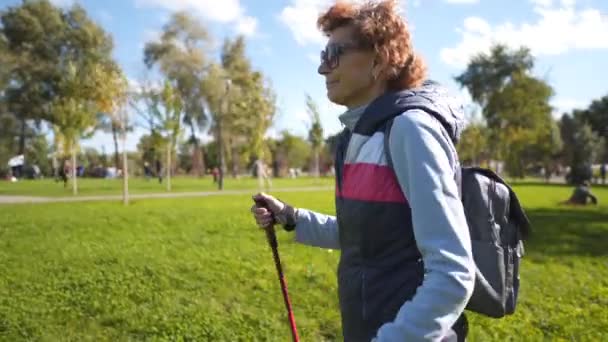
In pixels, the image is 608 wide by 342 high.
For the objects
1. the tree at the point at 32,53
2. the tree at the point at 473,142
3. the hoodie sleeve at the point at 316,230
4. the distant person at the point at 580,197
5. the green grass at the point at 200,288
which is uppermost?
the tree at the point at 32,53

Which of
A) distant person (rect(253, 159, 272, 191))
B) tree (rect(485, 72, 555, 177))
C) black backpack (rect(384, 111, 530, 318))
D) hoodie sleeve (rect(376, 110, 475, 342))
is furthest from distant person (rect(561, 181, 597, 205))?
tree (rect(485, 72, 555, 177))

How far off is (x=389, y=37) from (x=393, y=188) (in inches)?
24.0

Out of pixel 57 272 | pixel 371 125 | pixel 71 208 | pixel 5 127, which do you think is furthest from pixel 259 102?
pixel 5 127

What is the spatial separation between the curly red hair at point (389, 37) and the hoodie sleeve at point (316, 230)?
84 centimetres

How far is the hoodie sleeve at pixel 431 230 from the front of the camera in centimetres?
155

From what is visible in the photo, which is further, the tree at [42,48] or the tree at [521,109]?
the tree at [42,48]

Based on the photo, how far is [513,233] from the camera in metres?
1.90

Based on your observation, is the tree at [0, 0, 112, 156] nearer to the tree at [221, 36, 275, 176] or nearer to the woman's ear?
the tree at [221, 36, 275, 176]

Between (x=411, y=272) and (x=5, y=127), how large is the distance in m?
63.7

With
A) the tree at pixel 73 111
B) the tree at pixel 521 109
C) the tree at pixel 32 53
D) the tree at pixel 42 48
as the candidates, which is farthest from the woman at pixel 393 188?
the tree at pixel 32 53

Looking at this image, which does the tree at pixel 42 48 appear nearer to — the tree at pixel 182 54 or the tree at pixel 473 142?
the tree at pixel 182 54

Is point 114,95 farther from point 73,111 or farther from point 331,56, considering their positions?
point 331,56

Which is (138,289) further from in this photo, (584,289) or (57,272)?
(584,289)

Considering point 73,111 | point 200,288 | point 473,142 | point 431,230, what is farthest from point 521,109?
point 431,230
